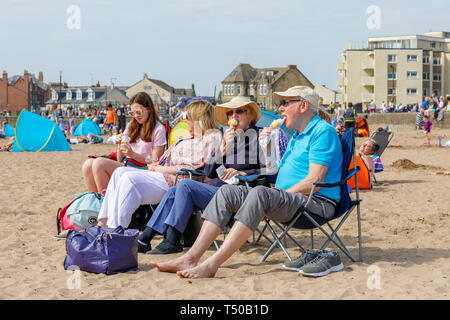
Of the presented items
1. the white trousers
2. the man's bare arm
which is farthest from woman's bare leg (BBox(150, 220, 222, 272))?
the white trousers

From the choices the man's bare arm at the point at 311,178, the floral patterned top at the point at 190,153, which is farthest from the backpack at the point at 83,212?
the man's bare arm at the point at 311,178

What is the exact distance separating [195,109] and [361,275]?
6.70 feet

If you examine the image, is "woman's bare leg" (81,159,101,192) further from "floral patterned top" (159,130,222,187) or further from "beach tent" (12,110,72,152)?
"beach tent" (12,110,72,152)

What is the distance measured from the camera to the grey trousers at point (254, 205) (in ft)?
12.8

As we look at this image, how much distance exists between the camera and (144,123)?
5.74m

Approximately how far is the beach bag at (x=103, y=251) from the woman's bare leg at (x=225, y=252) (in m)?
0.45

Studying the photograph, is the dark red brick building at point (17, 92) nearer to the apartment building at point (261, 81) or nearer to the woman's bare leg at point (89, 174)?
the apartment building at point (261, 81)

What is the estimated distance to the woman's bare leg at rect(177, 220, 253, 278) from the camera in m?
3.89

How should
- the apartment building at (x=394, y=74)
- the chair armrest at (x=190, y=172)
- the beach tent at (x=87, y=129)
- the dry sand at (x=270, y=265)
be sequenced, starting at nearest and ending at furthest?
the dry sand at (x=270, y=265) < the chair armrest at (x=190, y=172) < the beach tent at (x=87, y=129) < the apartment building at (x=394, y=74)

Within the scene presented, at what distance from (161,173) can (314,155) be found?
5.01 feet

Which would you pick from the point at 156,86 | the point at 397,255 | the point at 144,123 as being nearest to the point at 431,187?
the point at 397,255

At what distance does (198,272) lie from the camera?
3928 mm
